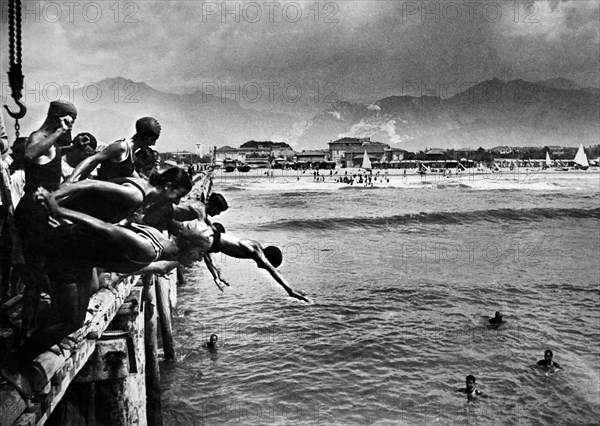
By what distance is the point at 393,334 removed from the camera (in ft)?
49.0

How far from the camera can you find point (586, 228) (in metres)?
39.0

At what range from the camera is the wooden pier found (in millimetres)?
4219

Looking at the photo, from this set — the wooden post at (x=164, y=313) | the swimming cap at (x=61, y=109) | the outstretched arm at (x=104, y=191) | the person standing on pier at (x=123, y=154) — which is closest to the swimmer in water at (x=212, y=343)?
the wooden post at (x=164, y=313)

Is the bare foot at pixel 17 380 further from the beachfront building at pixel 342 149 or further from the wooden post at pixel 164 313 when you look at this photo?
the beachfront building at pixel 342 149

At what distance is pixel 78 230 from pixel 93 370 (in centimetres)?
251

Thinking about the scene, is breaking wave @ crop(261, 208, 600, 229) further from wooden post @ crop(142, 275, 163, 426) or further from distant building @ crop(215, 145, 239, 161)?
distant building @ crop(215, 145, 239, 161)

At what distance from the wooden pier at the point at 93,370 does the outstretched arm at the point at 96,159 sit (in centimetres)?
136

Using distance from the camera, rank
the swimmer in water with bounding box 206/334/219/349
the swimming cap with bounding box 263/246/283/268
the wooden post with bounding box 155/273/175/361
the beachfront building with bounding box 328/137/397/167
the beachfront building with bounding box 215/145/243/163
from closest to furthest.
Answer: the swimming cap with bounding box 263/246/283/268, the wooden post with bounding box 155/273/175/361, the swimmer in water with bounding box 206/334/219/349, the beachfront building with bounding box 328/137/397/167, the beachfront building with bounding box 215/145/243/163

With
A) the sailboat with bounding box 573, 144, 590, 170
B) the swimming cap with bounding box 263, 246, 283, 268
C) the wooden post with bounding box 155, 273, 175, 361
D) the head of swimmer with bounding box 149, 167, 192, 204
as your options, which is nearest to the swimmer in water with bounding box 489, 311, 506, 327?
the wooden post with bounding box 155, 273, 175, 361

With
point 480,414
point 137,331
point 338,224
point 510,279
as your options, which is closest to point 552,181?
point 338,224

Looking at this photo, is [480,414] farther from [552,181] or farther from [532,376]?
[552,181]

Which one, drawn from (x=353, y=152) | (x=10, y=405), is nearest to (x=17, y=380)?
(x=10, y=405)

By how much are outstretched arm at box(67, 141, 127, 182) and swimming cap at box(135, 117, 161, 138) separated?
238 millimetres

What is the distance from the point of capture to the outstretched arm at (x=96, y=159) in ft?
15.5
